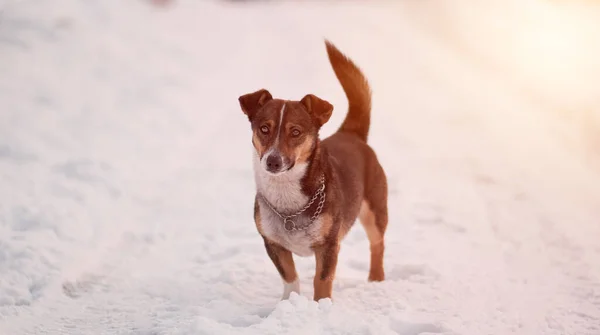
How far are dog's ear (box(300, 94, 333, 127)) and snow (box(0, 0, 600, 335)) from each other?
48.7 inches

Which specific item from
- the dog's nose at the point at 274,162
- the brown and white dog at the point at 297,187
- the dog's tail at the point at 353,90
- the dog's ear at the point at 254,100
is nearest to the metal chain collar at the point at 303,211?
the brown and white dog at the point at 297,187

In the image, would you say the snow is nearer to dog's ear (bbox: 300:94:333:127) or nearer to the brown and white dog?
the brown and white dog

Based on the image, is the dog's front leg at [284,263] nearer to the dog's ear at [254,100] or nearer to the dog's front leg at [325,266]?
the dog's front leg at [325,266]

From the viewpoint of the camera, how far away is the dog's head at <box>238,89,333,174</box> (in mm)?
4168

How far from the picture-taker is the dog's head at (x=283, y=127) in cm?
417

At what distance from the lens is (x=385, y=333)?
389 centimetres

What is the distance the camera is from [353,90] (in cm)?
565

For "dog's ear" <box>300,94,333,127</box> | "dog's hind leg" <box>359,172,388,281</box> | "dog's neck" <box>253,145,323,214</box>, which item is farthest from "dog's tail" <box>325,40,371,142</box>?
"dog's neck" <box>253,145,323,214</box>

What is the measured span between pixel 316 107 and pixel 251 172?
427cm

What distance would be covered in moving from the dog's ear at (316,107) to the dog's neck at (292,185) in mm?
213

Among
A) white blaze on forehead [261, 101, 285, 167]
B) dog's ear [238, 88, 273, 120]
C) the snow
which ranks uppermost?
dog's ear [238, 88, 273, 120]

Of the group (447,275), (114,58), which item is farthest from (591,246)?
(114,58)

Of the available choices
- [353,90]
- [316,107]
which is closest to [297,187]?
[316,107]

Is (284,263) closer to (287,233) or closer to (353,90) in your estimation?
(287,233)
